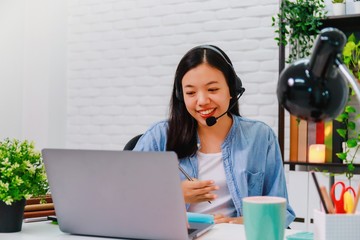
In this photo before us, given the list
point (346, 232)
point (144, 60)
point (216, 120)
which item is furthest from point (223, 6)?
point (346, 232)

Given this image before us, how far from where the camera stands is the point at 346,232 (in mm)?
963

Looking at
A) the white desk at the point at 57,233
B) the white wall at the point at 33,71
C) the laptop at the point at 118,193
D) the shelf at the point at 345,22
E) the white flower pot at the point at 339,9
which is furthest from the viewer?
the white wall at the point at 33,71

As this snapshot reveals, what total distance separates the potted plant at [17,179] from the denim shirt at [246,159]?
62 centimetres

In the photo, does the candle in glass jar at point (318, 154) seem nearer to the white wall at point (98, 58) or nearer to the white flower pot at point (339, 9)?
the white wall at point (98, 58)

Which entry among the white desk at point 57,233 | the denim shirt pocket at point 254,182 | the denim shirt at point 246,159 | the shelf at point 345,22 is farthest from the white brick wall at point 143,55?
the white desk at point 57,233

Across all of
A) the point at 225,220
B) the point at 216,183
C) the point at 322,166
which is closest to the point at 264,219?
the point at 225,220

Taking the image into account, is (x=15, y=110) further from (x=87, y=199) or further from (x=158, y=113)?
(x=87, y=199)

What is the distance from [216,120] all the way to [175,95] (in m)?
0.22

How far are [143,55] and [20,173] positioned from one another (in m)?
2.25

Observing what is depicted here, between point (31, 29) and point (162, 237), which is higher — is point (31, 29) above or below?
above

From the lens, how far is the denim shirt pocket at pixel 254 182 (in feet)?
5.84

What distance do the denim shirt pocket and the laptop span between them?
0.55 m

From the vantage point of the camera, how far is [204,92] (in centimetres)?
178

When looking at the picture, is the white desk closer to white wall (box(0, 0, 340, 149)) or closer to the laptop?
the laptop
